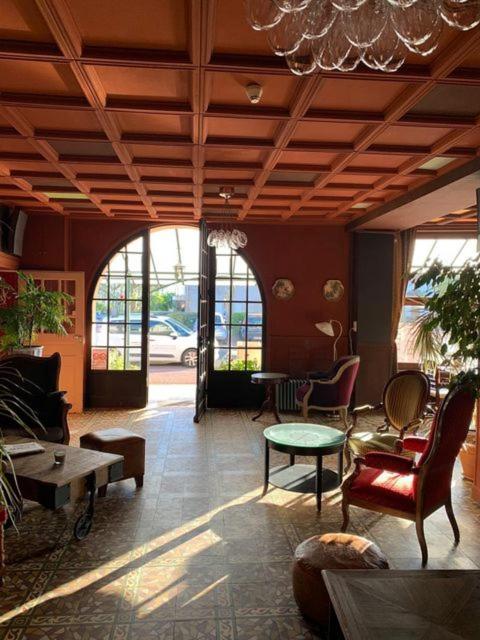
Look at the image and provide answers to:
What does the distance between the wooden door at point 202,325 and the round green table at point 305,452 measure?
2.25 metres

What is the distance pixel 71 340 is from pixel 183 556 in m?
4.61

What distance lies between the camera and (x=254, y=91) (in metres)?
2.91

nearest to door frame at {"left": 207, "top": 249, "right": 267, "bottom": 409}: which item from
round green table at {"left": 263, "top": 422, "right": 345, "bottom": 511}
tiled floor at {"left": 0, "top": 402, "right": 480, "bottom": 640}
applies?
tiled floor at {"left": 0, "top": 402, "right": 480, "bottom": 640}

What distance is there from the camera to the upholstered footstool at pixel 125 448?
414cm

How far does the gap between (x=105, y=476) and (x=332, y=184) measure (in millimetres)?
3675

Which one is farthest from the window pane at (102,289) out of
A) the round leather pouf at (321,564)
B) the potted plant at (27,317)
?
the round leather pouf at (321,564)

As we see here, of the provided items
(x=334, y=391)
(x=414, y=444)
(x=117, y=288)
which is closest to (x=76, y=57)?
(x=414, y=444)

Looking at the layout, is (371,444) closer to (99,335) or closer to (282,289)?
(282,289)

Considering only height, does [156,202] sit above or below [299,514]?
above

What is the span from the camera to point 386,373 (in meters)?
7.37

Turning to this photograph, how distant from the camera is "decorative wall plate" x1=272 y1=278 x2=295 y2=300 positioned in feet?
24.6

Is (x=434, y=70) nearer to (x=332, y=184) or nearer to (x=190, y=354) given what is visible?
(x=332, y=184)

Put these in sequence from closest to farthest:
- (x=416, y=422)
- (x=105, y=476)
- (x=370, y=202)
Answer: (x=105, y=476) < (x=416, y=422) < (x=370, y=202)

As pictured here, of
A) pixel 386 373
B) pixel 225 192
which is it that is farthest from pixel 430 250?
pixel 225 192
